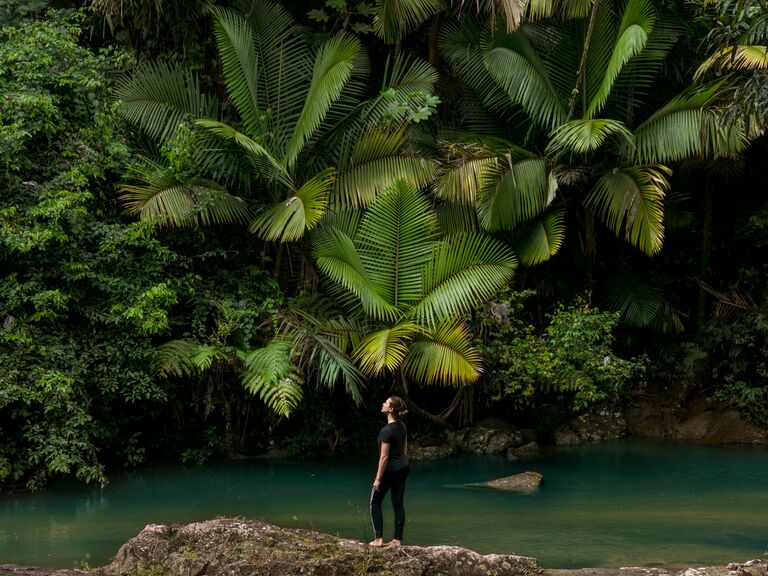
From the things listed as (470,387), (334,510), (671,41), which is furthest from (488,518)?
(671,41)

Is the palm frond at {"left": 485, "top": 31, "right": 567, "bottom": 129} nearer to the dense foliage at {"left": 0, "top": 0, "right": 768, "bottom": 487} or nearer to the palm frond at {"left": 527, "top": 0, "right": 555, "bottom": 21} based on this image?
the dense foliage at {"left": 0, "top": 0, "right": 768, "bottom": 487}

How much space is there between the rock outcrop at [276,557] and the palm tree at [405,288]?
4.95 m

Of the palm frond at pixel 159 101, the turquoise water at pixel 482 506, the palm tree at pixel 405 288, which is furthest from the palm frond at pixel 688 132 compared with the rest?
the palm frond at pixel 159 101

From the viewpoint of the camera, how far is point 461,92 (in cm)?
1588

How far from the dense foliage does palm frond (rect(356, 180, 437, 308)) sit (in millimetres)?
30

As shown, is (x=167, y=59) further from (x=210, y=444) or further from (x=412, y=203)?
(x=210, y=444)

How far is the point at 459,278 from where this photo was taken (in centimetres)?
1309

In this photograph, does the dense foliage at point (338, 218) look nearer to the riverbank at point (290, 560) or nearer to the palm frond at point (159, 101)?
the palm frond at point (159, 101)

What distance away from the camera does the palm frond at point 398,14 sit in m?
14.1

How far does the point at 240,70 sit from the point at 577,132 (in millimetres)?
4754

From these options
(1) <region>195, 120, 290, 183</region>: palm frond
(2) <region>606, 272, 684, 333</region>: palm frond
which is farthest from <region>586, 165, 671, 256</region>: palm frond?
(1) <region>195, 120, 290, 183</region>: palm frond

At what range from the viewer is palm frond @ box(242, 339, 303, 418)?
12.2 metres

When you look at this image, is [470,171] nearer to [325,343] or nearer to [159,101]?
[325,343]

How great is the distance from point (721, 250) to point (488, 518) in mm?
8270
